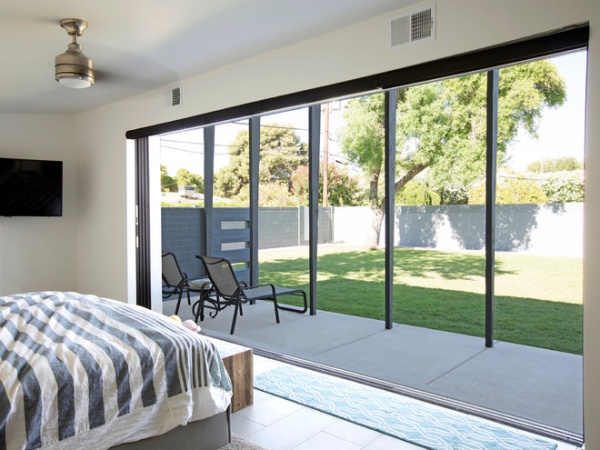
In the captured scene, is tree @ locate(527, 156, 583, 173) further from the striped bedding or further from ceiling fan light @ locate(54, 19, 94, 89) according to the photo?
ceiling fan light @ locate(54, 19, 94, 89)

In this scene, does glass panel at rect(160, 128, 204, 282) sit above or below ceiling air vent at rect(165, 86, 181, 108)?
below

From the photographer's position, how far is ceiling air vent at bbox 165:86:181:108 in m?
4.56

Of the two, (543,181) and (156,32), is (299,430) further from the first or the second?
(543,181)

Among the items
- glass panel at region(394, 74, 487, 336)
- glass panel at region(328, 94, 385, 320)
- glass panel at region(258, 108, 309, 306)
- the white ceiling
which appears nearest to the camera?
the white ceiling

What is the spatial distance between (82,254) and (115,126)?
1677mm

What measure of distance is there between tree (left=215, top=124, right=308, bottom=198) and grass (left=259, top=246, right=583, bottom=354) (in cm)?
160

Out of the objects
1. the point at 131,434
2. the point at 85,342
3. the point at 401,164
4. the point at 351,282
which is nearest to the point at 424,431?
the point at 131,434

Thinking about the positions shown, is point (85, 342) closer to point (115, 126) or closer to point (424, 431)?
point (424, 431)

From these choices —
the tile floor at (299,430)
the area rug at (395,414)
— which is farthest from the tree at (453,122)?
the tile floor at (299,430)

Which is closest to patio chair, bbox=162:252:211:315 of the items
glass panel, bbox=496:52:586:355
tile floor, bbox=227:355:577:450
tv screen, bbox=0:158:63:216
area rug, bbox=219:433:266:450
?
tv screen, bbox=0:158:63:216

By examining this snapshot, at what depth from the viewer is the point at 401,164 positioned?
7.18 meters

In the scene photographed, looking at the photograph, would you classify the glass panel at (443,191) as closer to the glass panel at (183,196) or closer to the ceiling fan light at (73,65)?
the glass panel at (183,196)

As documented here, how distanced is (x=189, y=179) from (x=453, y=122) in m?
4.85

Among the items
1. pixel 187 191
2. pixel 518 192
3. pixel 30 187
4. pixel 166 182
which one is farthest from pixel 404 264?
pixel 30 187
